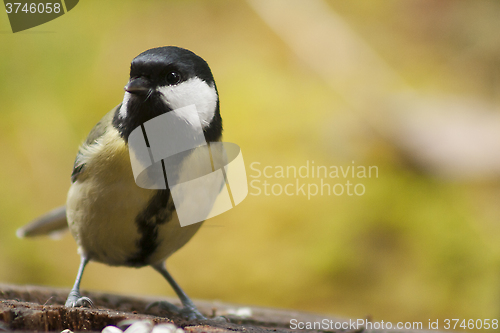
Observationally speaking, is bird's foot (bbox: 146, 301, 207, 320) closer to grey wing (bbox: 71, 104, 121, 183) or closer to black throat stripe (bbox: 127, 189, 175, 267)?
black throat stripe (bbox: 127, 189, 175, 267)

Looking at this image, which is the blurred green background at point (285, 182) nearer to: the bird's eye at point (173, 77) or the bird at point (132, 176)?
the bird at point (132, 176)

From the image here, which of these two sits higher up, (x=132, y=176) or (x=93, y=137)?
(x=93, y=137)

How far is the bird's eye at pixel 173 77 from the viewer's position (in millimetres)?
1126

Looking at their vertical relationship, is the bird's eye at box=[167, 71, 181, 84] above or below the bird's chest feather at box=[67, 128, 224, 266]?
above

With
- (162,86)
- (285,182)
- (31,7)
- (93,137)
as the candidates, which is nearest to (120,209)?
(93,137)

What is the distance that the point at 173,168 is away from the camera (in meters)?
1.19

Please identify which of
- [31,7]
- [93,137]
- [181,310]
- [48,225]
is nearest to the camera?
[93,137]

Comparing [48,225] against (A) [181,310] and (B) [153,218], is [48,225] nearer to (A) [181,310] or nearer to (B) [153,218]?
(A) [181,310]

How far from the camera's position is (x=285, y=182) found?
2895 millimetres

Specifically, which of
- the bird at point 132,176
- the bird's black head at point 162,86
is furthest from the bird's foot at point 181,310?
the bird's black head at point 162,86

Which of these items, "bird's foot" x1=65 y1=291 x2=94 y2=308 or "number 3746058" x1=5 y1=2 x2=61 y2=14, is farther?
"number 3746058" x1=5 y1=2 x2=61 y2=14

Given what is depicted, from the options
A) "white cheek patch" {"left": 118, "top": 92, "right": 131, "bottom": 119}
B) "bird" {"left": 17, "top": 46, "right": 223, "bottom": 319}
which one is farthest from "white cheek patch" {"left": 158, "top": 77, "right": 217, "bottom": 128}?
"white cheek patch" {"left": 118, "top": 92, "right": 131, "bottom": 119}

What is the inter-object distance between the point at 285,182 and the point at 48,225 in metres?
1.55

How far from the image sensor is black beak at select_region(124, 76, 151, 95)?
3.56 ft
